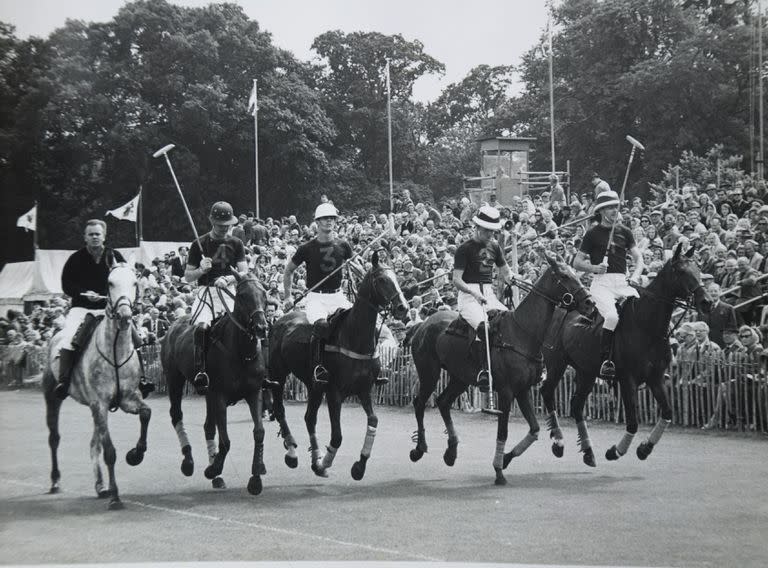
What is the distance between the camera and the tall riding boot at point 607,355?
12914mm

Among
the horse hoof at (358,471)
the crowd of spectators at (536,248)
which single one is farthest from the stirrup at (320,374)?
the crowd of spectators at (536,248)

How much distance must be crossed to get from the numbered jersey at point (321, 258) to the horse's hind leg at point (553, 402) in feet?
11.1

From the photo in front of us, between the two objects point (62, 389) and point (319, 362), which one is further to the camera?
point (319, 362)

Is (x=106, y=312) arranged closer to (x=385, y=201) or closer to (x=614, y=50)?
(x=614, y=50)

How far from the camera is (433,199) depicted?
29703mm

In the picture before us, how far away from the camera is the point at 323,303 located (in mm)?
13062

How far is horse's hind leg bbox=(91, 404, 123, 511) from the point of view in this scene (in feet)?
34.2

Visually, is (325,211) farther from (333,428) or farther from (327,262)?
(333,428)

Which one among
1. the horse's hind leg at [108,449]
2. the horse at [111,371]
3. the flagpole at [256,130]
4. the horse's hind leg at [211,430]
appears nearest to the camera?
the horse's hind leg at [108,449]

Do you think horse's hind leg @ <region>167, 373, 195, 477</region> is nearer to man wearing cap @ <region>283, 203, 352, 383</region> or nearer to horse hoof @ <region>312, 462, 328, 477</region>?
horse hoof @ <region>312, 462, 328, 477</region>

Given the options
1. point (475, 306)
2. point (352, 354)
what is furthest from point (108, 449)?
point (475, 306)

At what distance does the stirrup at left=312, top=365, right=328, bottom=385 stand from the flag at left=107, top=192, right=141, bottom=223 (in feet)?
57.6

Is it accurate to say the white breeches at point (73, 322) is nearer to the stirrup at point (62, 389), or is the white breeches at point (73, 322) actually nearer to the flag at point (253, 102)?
the stirrup at point (62, 389)

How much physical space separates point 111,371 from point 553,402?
609 centimetres
